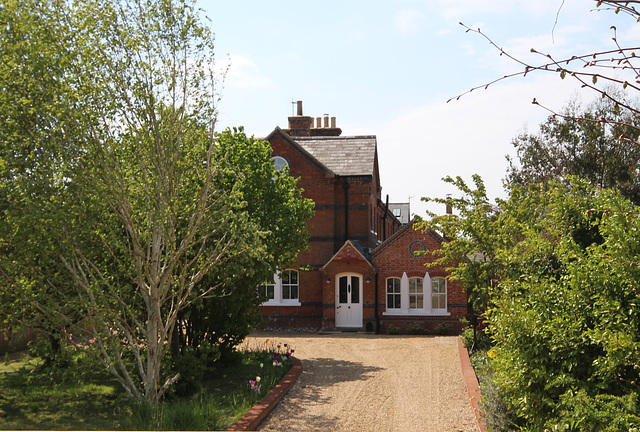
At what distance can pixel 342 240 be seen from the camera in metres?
28.6

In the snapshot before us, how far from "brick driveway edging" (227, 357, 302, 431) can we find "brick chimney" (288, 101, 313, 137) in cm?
2018

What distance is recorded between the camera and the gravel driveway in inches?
426

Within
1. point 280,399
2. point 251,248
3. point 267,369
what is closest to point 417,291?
point 267,369

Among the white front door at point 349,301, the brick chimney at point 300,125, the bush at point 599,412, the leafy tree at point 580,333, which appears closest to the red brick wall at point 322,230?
the white front door at point 349,301

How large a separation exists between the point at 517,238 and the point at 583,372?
→ 1025 centimetres

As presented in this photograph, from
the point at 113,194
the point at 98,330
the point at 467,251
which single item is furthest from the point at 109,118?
the point at 467,251

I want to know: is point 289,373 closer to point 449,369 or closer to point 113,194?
point 449,369

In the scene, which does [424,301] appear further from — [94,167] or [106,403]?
[94,167]

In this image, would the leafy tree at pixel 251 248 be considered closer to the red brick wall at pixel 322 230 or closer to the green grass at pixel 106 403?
the green grass at pixel 106 403

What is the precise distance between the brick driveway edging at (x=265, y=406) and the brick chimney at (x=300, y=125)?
66.2 feet

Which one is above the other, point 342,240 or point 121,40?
point 121,40

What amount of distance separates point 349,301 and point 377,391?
46.3 ft

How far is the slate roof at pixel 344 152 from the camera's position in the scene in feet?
95.3

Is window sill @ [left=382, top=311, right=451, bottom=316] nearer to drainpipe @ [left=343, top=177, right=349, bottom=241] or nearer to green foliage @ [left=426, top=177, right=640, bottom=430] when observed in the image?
drainpipe @ [left=343, top=177, right=349, bottom=241]
